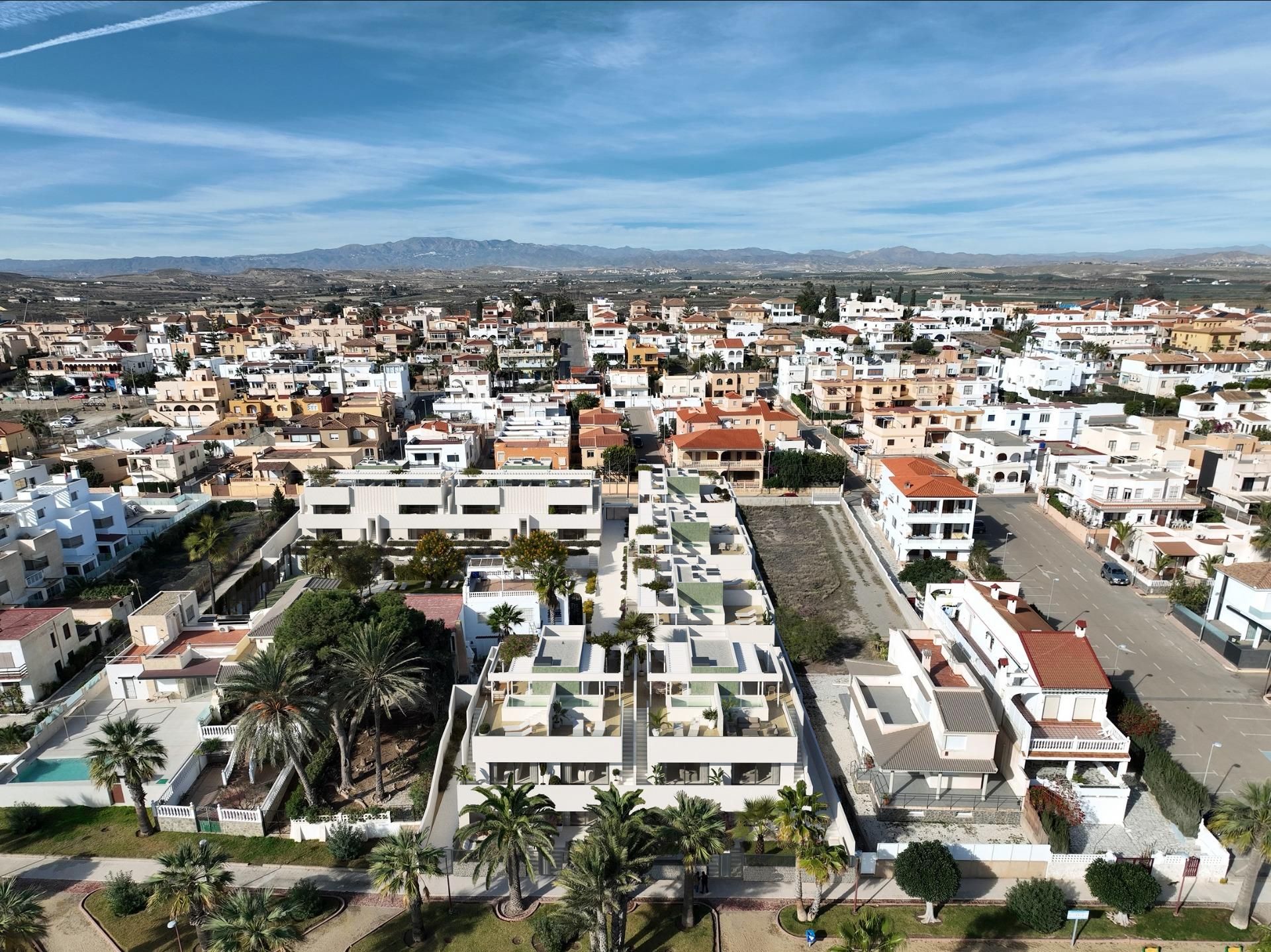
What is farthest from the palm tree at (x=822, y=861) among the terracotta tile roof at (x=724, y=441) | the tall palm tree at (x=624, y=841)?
the terracotta tile roof at (x=724, y=441)

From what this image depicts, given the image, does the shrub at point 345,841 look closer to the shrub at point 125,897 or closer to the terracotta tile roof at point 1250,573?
the shrub at point 125,897

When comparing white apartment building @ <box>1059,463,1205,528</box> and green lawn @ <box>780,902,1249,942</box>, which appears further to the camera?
white apartment building @ <box>1059,463,1205,528</box>

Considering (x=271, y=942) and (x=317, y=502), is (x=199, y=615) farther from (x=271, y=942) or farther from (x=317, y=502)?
(x=271, y=942)

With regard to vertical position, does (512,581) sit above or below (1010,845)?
above

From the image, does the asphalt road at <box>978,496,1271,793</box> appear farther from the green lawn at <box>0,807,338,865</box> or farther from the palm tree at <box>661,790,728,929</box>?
the green lawn at <box>0,807,338,865</box>

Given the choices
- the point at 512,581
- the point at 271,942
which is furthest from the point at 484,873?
the point at 512,581

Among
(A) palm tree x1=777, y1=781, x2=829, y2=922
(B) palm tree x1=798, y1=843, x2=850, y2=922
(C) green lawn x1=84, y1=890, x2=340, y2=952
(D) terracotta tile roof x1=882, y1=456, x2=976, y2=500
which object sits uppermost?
(D) terracotta tile roof x1=882, y1=456, x2=976, y2=500

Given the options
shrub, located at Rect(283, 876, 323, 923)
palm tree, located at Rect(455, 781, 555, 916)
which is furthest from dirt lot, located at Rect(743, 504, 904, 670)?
shrub, located at Rect(283, 876, 323, 923)
